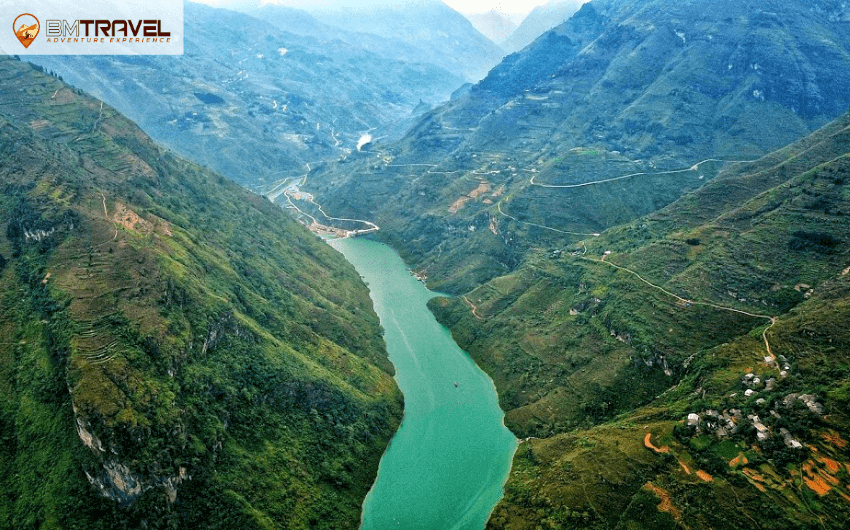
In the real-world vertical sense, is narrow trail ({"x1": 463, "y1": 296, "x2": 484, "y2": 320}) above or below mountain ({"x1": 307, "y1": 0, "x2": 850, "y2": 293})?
below

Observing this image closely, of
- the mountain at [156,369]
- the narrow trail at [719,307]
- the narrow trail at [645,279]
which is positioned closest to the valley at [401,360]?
the mountain at [156,369]

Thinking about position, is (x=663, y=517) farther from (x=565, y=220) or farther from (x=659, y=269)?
(x=565, y=220)

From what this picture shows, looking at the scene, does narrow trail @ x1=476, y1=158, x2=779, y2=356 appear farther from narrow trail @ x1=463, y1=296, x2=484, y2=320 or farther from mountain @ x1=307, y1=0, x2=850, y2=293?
mountain @ x1=307, y1=0, x2=850, y2=293

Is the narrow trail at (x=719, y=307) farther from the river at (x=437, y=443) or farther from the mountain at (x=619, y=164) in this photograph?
the mountain at (x=619, y=164)

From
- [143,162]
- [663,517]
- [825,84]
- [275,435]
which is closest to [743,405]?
[663,517]

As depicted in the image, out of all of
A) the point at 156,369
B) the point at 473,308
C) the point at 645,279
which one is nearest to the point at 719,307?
the point at 645,279

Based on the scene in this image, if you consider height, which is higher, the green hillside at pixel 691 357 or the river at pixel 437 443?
the green hillside at pixel 691 357

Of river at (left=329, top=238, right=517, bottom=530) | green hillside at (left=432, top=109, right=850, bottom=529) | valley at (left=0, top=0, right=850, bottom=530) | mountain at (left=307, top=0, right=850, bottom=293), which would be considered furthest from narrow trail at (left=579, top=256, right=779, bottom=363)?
mountain at (left=307, top=0, right=850, bottom=293)
